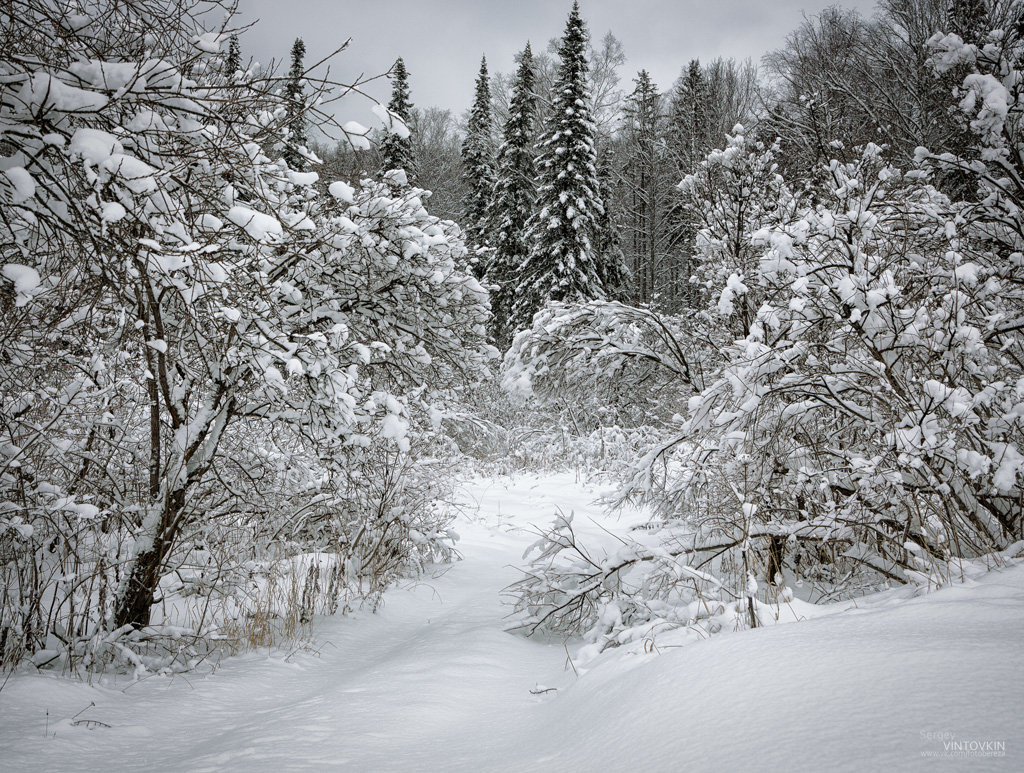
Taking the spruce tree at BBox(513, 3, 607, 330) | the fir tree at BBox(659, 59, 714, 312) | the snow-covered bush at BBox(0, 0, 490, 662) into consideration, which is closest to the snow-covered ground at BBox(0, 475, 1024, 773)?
the snow-covered bush at BBox(0, 0, 490, 662)

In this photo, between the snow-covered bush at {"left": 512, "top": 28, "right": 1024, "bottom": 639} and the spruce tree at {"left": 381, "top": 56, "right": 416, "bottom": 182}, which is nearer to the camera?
the snow-covered bush at {"left": 512, "top": 28, "right": 1024, "bottom": 639}

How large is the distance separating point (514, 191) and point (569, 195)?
4.52 meters

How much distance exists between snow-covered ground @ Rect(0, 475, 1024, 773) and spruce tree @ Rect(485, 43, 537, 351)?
18308 mm

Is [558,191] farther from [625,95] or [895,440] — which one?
[895,440]

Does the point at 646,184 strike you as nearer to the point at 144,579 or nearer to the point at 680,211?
the point at 680,211

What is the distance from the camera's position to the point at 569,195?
1798 centimetres

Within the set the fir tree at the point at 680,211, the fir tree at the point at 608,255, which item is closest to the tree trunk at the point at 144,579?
the fir tree at the point at 608,255

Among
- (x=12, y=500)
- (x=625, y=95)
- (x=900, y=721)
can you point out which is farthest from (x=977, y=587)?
(x=625, y=95)

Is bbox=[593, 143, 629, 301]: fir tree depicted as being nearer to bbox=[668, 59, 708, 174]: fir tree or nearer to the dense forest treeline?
bbox=[668, 59, 708, 174]: fir tree

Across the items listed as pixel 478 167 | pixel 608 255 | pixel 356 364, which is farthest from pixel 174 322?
pixel 478 167

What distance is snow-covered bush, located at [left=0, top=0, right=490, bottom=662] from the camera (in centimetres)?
184

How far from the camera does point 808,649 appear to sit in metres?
1.74

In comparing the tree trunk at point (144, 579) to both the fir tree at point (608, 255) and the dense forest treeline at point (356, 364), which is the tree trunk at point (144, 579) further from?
the fir tree at point (608, 255)

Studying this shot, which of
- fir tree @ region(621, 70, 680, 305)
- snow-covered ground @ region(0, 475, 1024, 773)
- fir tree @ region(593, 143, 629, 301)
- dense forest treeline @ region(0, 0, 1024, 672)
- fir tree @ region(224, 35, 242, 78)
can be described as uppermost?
fir tree @ region(621, 70, 680, 305)
